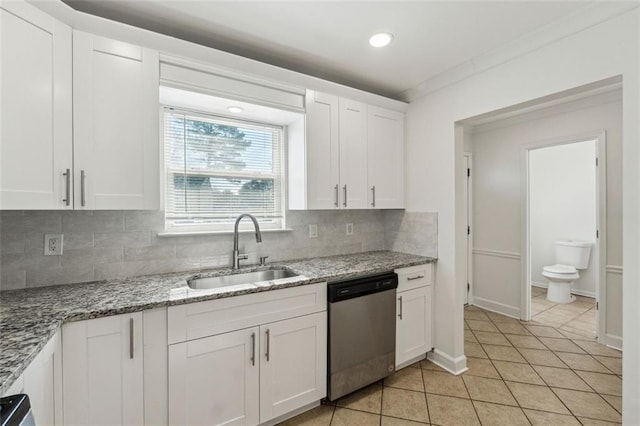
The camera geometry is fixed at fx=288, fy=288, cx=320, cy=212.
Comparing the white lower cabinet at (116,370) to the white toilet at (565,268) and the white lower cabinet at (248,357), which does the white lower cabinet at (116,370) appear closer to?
the white lower cabinet at (248,357)

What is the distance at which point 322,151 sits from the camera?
236 cm

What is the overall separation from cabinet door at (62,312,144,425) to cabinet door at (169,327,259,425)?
17 centimetres

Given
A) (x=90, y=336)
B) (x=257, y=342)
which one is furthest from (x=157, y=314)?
(x=257, y=342)

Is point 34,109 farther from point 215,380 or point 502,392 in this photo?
point 502,392

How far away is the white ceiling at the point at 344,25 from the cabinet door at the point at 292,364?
185 centimetres

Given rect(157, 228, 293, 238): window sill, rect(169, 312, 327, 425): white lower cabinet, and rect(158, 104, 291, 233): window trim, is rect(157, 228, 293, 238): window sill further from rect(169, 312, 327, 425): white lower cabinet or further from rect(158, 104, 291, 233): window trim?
rect(169, 312, 327, 425): white lower cabinet

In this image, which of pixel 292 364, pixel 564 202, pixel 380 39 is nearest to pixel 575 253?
pixel 564 202

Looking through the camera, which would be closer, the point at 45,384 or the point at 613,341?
the point at 45,384

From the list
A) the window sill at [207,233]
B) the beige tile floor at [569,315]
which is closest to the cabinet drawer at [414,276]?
the window sill at [207,233]

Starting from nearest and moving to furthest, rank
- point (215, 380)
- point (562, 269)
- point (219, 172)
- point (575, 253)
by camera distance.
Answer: point (215, 380)
point (219, 172)
point (562, 269)
point (575, 253)

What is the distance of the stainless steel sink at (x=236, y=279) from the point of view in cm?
201

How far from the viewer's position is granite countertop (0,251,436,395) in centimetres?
101

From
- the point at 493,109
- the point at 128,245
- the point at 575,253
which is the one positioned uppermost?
the point at 493,109

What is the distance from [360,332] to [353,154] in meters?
1.44
